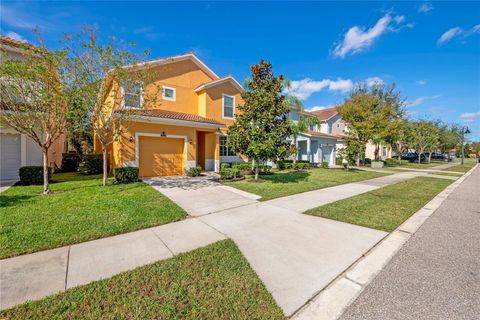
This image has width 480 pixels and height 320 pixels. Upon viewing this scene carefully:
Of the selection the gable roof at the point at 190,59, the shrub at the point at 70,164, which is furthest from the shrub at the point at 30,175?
the gable roof at the point at 190,59

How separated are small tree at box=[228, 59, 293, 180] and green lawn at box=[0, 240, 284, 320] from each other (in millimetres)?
7233

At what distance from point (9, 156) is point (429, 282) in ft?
54.9

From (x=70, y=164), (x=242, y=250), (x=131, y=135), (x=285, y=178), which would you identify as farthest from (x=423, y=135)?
(x=70, y=164)

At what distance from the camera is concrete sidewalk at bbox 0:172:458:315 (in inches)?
110

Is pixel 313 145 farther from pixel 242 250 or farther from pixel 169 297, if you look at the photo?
pixel 169 297

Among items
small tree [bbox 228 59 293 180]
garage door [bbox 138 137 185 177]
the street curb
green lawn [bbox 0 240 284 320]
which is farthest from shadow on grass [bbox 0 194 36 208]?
the street curb

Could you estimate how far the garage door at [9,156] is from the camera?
10391mm

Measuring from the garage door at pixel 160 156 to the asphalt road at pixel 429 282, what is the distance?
38.7 ft

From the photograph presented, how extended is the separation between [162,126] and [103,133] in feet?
12.5

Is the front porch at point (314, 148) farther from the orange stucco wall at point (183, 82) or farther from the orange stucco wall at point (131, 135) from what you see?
→ the orange stucco wall at point (131, 135)

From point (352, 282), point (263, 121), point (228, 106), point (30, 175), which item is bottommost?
point (352, 282)

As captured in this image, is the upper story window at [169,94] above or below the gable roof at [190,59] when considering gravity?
below

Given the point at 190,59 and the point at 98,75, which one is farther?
the point at 190,59

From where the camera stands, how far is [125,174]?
984cm
